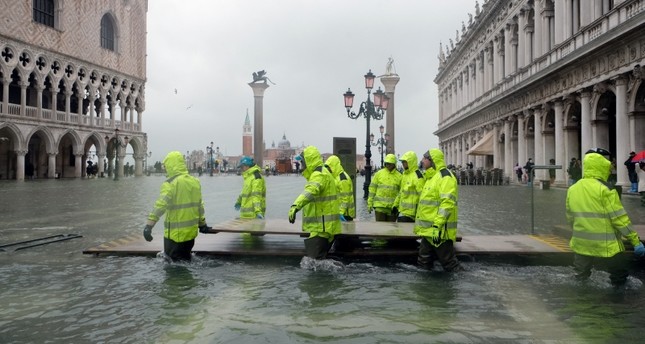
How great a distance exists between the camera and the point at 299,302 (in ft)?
15.7

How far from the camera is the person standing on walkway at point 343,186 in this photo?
7346 mm

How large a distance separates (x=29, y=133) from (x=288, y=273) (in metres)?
35.8

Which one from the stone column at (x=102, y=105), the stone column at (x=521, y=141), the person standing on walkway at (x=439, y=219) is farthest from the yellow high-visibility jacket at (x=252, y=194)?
the stone column at (x=102, y=105)

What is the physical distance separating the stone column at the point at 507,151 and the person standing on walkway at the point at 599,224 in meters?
27.2

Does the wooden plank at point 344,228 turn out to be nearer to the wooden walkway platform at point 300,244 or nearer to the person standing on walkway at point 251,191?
the wooden walkway platform at point 300,244

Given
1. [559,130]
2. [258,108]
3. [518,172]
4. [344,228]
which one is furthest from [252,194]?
[258,108]

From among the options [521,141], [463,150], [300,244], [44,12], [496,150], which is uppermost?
[44,12]

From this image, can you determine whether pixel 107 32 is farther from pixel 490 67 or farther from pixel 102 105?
pixel 490 67

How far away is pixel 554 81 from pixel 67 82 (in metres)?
34.6

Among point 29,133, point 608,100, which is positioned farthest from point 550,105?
point 29,133

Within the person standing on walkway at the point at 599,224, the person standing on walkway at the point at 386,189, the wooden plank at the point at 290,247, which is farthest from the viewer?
the person standing on walkway at the point at 386,189

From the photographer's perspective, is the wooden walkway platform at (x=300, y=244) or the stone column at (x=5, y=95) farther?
the stone column at (x=5, y=95)

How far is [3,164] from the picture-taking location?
37.6 meters

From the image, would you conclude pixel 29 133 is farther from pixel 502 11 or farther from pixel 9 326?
pixel 9 326
